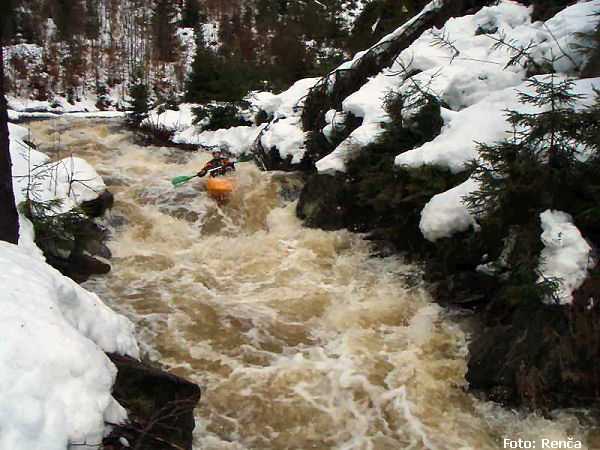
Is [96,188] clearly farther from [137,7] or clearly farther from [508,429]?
[137,7]

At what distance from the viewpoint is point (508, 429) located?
355 centimetres

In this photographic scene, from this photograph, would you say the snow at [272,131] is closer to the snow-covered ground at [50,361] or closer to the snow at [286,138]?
the snow at [286,138]

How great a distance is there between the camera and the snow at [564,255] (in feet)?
12.4

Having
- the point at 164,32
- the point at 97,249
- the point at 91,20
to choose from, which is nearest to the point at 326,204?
the point at 97,249

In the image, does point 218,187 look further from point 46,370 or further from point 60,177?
point 46,370

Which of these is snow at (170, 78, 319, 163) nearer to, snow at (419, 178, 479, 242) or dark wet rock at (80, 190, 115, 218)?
dark wet rock at (80, 190, 115, 218)

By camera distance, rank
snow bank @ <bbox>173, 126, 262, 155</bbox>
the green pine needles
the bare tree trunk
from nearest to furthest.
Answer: the bare tree trunk → the green pine needles → snow bank @ <bbox>173, 126, 262, 155</bbox>

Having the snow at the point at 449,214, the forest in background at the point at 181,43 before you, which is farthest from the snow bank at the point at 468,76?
the forest in background at the point at 181,43

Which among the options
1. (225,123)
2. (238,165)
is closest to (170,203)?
(238,165)

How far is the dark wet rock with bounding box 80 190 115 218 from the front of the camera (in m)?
7.07

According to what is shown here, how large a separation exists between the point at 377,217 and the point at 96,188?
454cm

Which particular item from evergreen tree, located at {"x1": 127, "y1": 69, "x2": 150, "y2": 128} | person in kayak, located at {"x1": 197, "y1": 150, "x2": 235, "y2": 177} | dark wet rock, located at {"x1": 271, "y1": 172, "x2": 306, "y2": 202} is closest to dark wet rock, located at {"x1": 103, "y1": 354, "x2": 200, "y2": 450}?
dark wet rock, located at {"x1": 271, "y1": 172, "x2": 306, "y2": 202}

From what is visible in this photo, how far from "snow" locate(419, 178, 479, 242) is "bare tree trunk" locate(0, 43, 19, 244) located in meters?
4.13

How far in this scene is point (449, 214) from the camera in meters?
5.14
